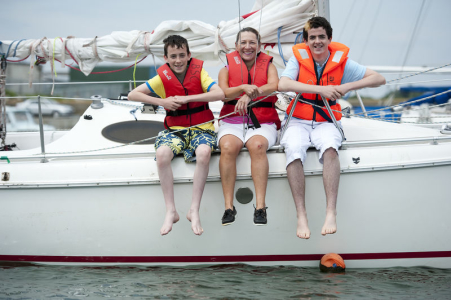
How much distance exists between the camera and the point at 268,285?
3.84 meters

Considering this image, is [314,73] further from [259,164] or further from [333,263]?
[333,263]

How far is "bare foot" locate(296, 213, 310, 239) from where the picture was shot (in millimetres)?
3670

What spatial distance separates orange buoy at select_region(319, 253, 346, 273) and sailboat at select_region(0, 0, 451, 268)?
0.28 feet

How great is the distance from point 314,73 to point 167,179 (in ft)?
5.03

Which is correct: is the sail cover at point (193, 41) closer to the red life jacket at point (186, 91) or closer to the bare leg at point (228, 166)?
the red life jacket at point (186, 91)

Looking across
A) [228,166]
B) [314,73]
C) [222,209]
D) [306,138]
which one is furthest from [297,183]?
[314,73]

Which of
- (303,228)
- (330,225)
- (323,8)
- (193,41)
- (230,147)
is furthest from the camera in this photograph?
(193,41)

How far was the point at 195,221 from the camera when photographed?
379 centimetres

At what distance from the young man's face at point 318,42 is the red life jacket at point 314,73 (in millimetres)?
74

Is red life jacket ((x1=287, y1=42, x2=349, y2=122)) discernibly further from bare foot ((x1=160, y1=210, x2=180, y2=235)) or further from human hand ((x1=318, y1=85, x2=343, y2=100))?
bare foot ((x1=160, y1=210, x2=180, y2=235))

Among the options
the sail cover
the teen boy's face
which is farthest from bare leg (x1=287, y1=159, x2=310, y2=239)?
the sail cover

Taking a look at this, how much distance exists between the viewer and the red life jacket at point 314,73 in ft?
13.1

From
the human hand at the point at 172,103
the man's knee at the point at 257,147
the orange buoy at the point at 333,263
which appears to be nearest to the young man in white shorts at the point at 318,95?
the man's knee at the point at 257,147

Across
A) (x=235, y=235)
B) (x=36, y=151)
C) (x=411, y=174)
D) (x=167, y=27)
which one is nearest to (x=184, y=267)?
(x=235, y=235)
